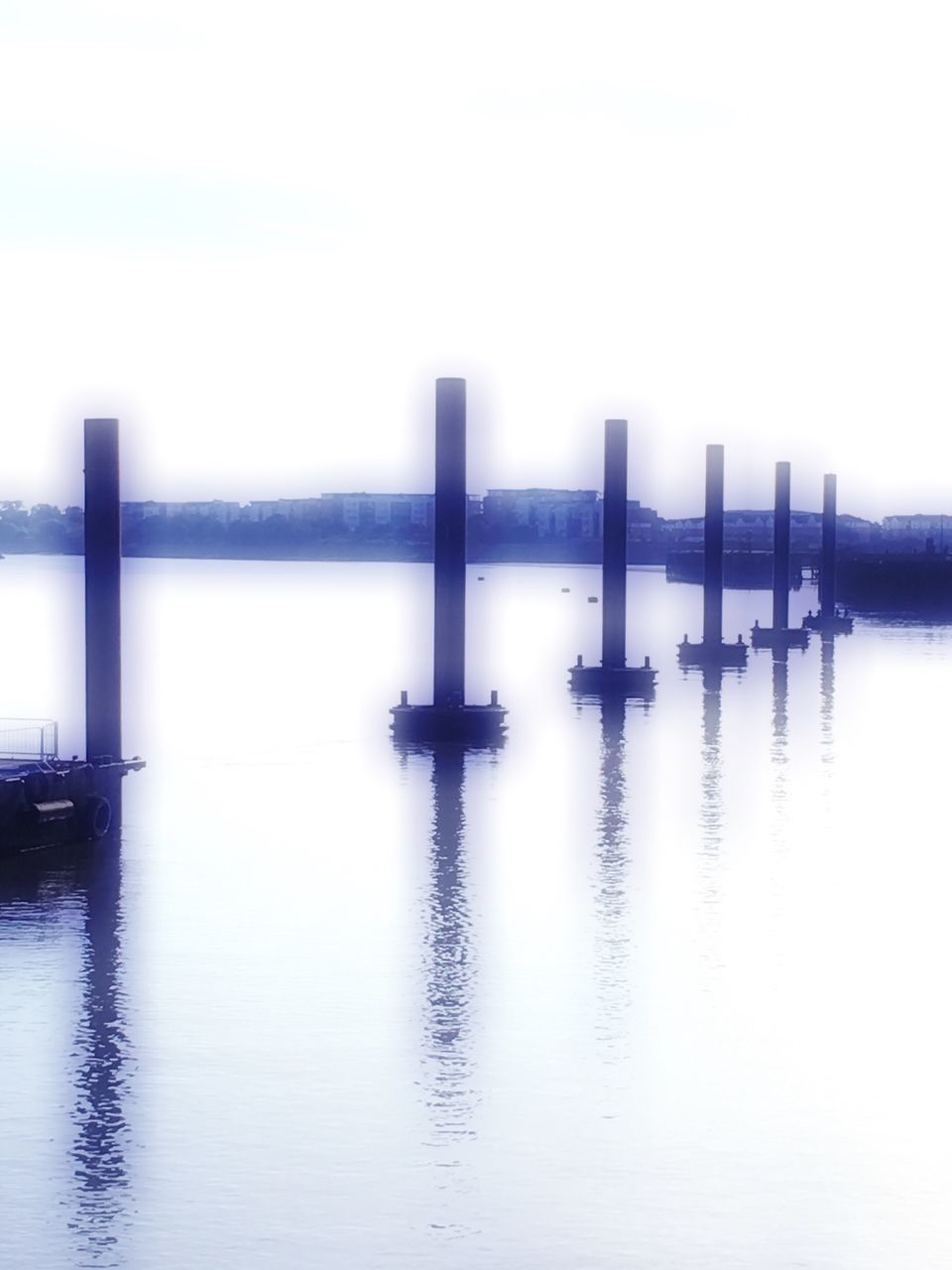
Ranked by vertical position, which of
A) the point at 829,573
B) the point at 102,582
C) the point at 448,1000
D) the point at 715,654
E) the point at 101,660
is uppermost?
the point at 102,582

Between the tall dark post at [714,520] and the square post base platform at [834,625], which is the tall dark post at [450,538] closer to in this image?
the tall dark post at [714,520]

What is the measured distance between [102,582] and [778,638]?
164 feet

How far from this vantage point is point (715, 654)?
67938 mm

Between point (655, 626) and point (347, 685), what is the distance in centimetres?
5305

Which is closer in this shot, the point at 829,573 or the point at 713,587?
the point at 713,587

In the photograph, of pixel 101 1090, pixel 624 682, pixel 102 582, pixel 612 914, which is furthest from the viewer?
pixel 624 682

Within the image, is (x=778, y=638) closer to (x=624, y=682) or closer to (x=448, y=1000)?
(x=624, y=682)

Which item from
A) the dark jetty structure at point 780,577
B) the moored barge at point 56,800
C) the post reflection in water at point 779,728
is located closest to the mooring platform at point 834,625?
the dark jetty structure at point 780,577

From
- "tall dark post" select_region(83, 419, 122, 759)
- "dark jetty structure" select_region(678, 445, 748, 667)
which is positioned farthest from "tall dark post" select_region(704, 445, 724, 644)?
"tall dark post" select_region(83, 419, 122, 759)

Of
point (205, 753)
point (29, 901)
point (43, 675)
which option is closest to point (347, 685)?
point (43, 675)

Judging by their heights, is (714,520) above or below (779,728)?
above

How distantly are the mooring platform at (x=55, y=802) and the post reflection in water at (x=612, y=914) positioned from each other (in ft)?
22.9

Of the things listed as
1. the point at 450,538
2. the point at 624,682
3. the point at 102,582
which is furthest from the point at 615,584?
the point at 102,582

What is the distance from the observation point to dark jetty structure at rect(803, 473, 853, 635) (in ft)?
281
